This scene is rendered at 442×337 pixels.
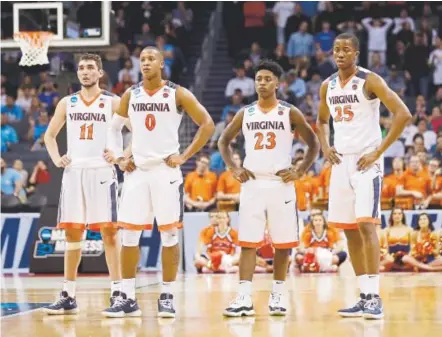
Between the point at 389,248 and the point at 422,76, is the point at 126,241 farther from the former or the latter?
the point at 422,76

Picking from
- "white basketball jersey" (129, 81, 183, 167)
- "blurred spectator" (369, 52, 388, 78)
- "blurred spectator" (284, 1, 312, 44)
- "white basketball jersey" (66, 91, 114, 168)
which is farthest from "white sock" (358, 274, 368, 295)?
"blurred spectator" (284, 1, 312, 44)

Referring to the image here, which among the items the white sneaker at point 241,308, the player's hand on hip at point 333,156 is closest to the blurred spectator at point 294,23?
the player's hand on hip at point 333,156

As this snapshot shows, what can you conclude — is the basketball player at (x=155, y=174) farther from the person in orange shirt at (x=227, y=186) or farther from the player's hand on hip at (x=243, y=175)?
the person in orange shirt at (x=227, y=186)

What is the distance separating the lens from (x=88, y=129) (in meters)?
9.35

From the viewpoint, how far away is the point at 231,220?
15781 mm

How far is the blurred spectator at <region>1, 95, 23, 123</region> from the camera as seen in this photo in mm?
22000

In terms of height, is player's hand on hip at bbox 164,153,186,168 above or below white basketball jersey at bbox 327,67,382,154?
below

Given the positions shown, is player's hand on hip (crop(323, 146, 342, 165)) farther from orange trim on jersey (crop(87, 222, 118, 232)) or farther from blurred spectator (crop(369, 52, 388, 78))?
blurred spectator (crop(369, 52, 388, 78))

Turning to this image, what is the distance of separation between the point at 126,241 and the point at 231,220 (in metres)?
7.15

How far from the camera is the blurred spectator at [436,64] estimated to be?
2072 centimetres

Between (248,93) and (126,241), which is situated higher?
(248,93)

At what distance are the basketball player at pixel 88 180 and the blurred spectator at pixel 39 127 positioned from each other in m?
11.9

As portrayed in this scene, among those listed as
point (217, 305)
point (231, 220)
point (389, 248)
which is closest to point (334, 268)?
point (389, 248)

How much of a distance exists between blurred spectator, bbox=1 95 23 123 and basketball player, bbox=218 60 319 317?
14.1 meters
